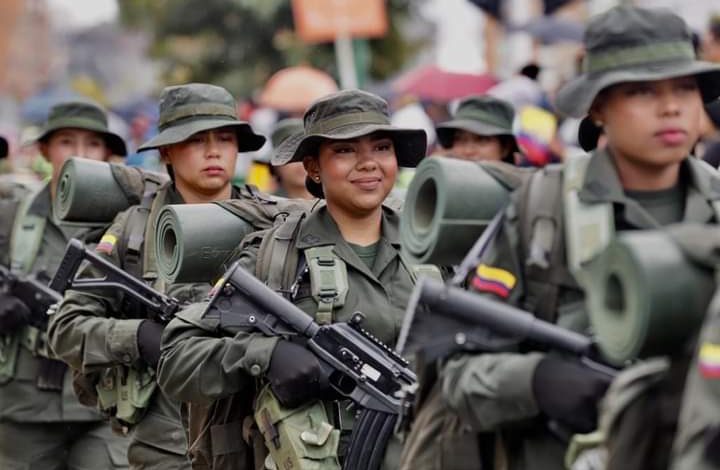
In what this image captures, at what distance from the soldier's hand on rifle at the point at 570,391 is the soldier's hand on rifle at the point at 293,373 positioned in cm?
155

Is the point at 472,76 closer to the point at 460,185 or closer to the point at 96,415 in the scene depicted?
the point at 96,415

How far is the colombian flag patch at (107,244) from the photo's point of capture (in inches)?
274

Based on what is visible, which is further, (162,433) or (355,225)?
(162,433)

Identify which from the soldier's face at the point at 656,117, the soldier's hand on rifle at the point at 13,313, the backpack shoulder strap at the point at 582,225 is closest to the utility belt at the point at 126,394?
the soldier's hand on rifle at the point at 13,313

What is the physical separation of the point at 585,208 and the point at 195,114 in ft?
10.5

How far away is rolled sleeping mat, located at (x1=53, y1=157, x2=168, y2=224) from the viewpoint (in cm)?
709

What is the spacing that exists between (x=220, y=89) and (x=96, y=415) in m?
1.90

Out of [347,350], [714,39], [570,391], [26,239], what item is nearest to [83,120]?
[26,239]

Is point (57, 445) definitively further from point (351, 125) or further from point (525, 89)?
point (525, 89)

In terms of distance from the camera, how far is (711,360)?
332 centimetres

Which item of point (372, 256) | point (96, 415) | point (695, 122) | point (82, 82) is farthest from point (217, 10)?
point (695, 122)

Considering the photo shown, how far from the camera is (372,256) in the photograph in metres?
5.83

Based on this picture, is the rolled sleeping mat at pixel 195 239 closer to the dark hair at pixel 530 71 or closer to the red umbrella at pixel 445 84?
the dark hair at pixel 530 71

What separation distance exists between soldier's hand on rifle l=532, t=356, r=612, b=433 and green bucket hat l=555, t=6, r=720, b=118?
722 mm
